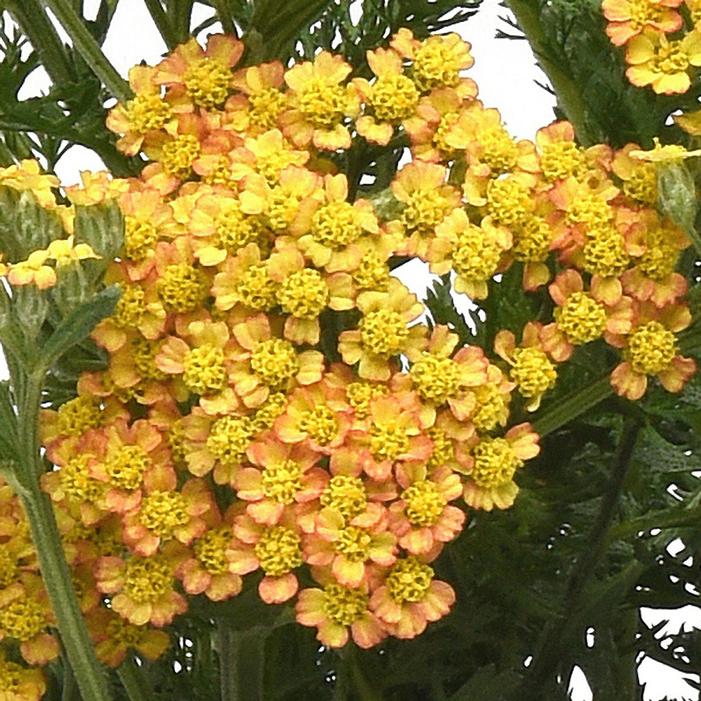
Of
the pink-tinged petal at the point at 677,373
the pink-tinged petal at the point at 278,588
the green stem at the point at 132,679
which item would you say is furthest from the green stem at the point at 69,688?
the pink-tinged petal at the point at 677,373

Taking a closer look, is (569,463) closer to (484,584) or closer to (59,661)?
(484,584)

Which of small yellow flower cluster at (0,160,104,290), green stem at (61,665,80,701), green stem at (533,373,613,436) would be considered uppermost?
small yellow flower cluster at (0,160,104,290)

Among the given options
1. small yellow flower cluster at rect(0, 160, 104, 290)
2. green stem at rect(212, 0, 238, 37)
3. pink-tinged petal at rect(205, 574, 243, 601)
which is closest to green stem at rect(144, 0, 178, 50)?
green stem at rect(212, 0, 238, 37)

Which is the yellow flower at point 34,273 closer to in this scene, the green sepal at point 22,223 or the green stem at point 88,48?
the green sepal at point 22,223

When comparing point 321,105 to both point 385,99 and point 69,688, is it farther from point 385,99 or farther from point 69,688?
point 69,688

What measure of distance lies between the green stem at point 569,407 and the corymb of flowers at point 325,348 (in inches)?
0.6

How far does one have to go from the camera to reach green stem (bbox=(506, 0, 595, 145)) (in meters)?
0.55

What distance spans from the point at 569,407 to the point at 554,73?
0.12m

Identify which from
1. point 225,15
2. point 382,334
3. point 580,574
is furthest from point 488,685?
point 225,15

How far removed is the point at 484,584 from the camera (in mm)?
602

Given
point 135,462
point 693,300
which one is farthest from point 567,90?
point 135,462

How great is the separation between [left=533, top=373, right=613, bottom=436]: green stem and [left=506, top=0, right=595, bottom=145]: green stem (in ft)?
0.32

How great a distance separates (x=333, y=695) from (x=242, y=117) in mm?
229

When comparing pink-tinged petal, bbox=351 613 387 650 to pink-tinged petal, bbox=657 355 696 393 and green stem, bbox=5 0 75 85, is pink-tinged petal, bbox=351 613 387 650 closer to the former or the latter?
pink-tinged petal, bbox=657 355 696 393
